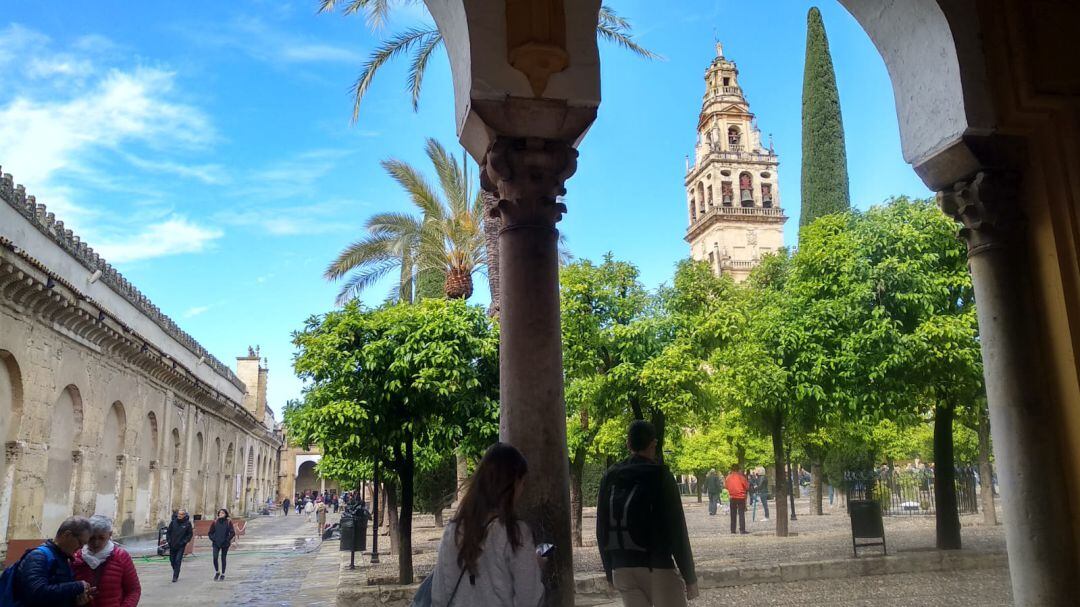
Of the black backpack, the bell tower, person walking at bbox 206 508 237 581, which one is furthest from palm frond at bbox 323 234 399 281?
the bell tower

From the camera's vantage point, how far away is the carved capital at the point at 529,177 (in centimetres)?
415

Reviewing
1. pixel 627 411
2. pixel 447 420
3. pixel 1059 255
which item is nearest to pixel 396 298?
pixel 627 411

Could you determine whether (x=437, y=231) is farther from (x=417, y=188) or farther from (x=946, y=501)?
(x=946, y=501)

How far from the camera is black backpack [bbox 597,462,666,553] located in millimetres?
3762

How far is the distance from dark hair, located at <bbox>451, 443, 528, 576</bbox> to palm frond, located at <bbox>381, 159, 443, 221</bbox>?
1599 centimetres

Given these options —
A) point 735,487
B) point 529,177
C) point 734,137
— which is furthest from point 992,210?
point 734,137

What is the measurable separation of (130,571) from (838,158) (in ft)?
109

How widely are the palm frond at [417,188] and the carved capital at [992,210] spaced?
14.5 meters

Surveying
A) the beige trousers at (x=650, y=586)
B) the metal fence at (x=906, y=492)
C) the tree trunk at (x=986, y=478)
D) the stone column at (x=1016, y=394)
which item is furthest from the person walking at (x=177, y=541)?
the metal fence at (x=906, y=492)

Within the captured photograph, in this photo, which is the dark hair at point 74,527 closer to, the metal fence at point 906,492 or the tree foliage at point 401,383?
the tree foliage at point 401,383

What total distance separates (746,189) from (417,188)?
44837 millimetres

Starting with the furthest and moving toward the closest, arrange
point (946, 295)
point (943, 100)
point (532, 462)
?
1. point (946, 295)
2. point (943, 100)
3. point (532, 462)

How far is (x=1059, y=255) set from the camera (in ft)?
14.2

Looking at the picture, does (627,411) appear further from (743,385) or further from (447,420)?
(447,420)
